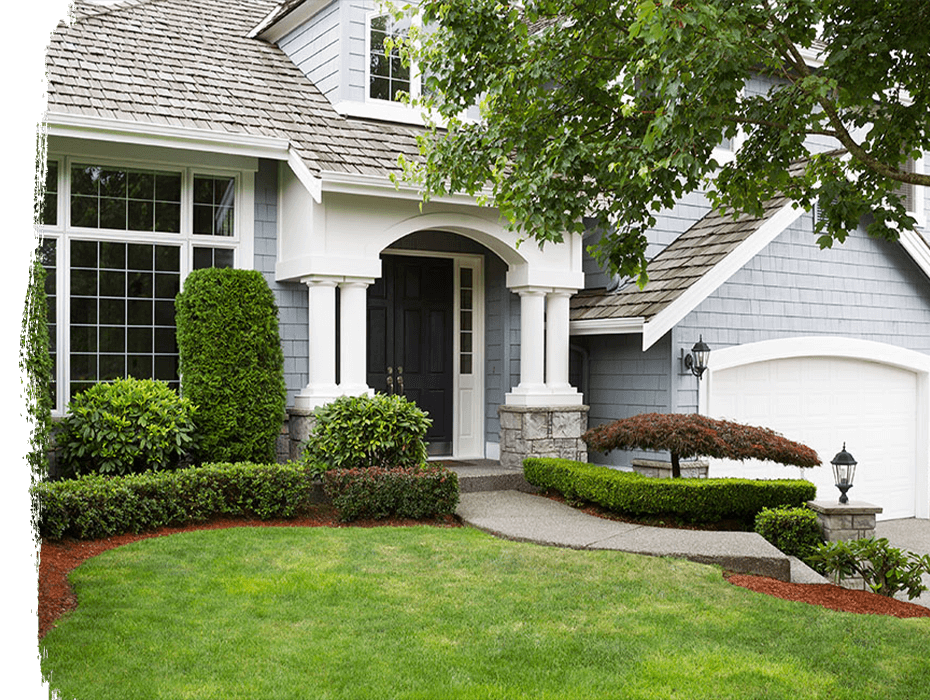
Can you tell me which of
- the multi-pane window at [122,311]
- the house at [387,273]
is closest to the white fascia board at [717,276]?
the house at [387,273]

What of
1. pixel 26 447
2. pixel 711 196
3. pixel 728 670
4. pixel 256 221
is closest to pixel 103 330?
pixel 256 221

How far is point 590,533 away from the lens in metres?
8.73

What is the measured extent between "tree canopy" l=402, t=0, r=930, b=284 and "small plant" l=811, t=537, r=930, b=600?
8.36 feet

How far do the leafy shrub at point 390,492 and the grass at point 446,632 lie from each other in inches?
53.3

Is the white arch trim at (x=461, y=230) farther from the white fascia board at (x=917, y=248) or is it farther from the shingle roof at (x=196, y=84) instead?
the white fascia board at (x=917, y=248)

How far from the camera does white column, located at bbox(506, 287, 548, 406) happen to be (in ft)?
38.4

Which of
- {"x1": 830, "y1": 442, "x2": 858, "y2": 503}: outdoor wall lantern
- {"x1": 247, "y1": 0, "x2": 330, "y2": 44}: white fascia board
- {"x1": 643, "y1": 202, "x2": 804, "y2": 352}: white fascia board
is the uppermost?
{"x1": 247, "y1": 0, "x2": 330, "y2": 44}: white fascia board

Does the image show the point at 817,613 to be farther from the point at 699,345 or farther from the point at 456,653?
the point at 699,345

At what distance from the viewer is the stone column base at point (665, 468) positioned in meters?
11.3

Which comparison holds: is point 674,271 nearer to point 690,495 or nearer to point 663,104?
point 690,495

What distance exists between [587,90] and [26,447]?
20.7 feet

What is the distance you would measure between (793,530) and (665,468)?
2.38 metres

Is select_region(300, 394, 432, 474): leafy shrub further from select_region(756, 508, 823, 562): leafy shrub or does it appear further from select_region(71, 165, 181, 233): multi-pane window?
select_region(756, 508, 823, 562): leafy shrub

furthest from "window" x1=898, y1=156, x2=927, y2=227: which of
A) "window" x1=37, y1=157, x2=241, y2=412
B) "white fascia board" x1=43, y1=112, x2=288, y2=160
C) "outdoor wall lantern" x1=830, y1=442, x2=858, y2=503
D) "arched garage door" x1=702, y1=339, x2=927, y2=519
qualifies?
"window" x1=37, y1=157, x2=241, y2=412
